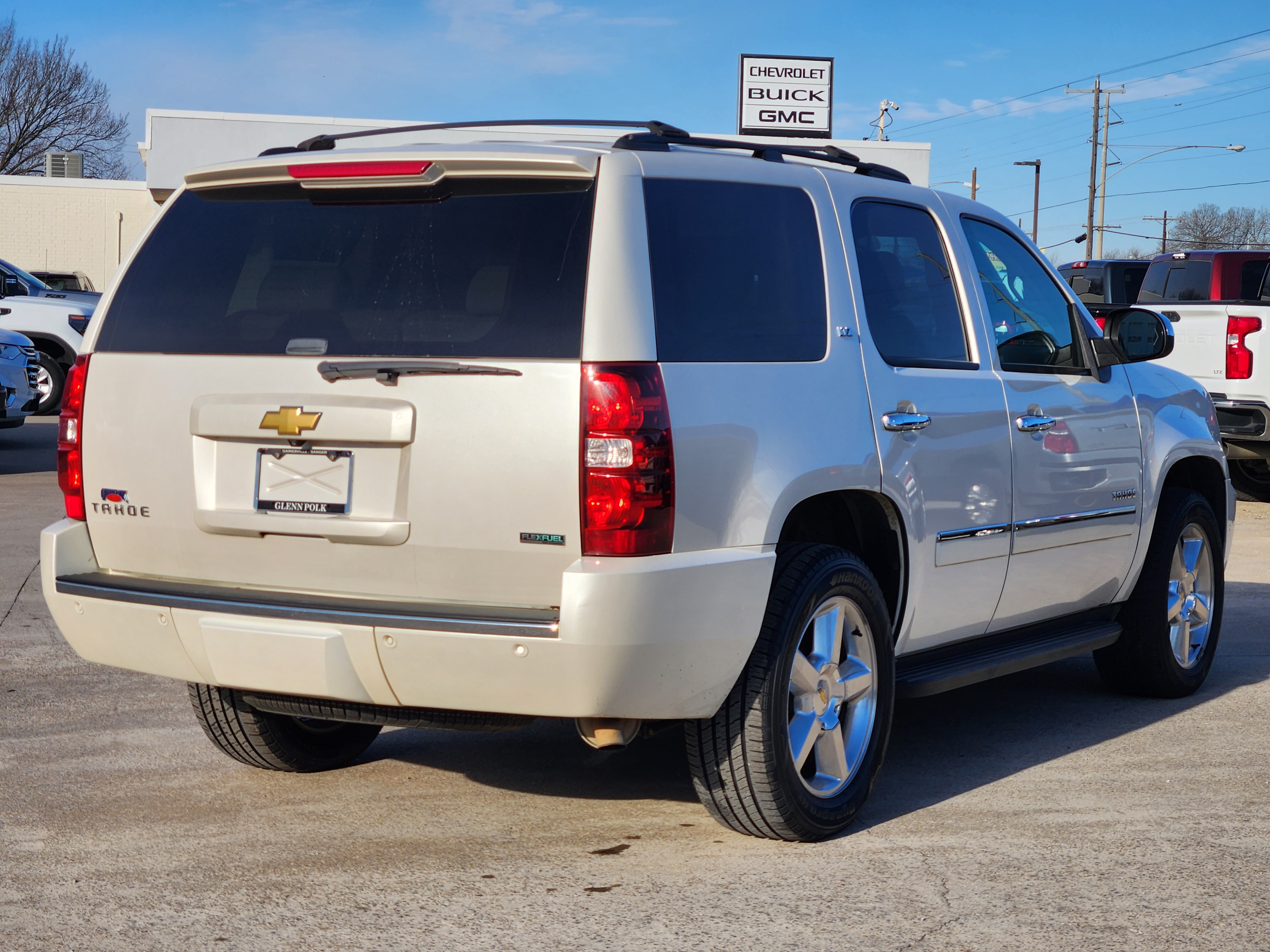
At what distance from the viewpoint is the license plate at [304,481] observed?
3906 mm

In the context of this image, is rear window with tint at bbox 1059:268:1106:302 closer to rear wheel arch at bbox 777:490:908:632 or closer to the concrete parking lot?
the concrete parking lot

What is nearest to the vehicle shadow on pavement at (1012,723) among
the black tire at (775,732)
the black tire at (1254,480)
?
the black tire at (775,732)

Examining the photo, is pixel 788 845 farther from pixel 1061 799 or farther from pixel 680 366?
pixel 680 366

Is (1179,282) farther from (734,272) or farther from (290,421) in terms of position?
(290,421)

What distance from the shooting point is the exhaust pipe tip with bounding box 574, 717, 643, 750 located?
13.0 ft

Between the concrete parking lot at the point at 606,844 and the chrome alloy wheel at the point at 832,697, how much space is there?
235 millimetres

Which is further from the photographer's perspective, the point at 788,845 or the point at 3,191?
the point at 3,191

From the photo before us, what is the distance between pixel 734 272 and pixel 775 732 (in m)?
1.26

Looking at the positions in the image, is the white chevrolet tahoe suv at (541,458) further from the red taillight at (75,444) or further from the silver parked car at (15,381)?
the silver parked car at (15,381)

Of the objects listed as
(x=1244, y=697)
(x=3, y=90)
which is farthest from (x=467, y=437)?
(x=3, y=90)

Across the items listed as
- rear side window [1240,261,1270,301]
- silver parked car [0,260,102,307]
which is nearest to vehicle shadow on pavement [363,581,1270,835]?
rear side window [1240,261,1270,301]

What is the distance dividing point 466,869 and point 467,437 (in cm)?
118

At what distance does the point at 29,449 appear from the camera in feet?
56.2

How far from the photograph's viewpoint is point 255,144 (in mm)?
35812
